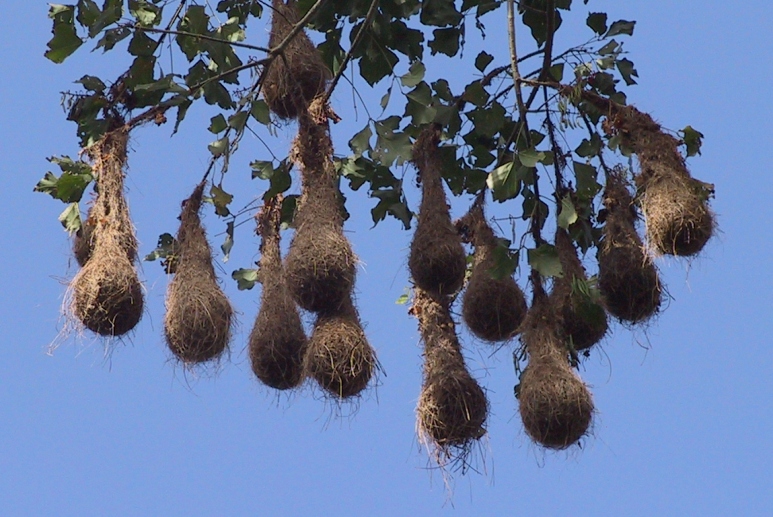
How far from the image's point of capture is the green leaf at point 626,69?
6348 mm

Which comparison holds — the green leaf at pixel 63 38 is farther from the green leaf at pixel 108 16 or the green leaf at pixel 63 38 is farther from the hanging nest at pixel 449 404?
the hanging nest at pixel 449 404

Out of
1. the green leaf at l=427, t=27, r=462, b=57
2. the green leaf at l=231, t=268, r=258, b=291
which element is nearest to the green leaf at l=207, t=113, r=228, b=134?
the green leaf at l=231, t=268, r=258, b=291

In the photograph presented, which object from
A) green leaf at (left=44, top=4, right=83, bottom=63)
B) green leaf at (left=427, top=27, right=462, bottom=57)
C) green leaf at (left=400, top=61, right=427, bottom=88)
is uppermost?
green leaf at (left=427, top=27, right=462, bottom=57)

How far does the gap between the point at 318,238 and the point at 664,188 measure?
118cm

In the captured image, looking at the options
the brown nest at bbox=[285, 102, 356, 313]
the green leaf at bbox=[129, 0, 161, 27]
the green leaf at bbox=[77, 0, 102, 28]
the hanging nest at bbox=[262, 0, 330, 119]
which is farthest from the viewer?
the green leaf at bbox=[129, 0, 161, 27]

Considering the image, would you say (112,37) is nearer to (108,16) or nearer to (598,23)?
(108,16)

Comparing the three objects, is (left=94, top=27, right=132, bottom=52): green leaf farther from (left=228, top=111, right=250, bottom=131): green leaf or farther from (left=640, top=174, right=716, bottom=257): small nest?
(left=640, top=174, right=716, bottom=257): small nest

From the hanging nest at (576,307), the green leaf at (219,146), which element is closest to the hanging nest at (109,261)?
the green leaf at (219,146)

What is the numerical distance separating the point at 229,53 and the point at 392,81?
0.59 metres

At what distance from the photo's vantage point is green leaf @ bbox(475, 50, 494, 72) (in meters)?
6.54

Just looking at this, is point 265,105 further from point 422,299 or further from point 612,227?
point 612,227

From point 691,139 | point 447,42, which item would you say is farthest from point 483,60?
point 691,139

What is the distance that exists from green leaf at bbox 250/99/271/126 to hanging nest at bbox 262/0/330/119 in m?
0.11

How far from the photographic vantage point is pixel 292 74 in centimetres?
609
